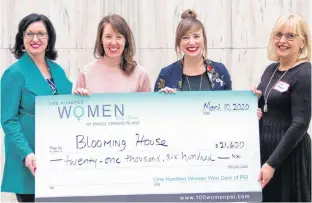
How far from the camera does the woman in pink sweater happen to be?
4.07 meters

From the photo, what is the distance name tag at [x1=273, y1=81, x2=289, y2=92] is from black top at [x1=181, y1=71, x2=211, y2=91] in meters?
0.45

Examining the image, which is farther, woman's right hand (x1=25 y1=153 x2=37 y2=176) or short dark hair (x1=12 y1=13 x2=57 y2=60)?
short dark hair (x1=12 y1=13 x2=57 y2=60)

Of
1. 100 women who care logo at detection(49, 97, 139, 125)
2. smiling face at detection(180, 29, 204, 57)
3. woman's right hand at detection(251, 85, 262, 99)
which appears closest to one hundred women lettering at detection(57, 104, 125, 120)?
100 women who care logo at detection(49, 97, 139, 125)

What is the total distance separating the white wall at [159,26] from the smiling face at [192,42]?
1.48m

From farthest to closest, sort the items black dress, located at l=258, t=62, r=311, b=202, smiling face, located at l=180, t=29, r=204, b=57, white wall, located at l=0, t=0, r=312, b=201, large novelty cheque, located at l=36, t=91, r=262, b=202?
white wall, located at l=0, t=0, r=312, b=201 < smiling face, located at l=180, t=29, r=204, b=57 < large novelty cheque, located at l=36, t=91, r=262, b=202 < black dress, located at l=258, t=62, r=311, b=202

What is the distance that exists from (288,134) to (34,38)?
1.75 meters

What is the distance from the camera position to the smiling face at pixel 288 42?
4.01 metres

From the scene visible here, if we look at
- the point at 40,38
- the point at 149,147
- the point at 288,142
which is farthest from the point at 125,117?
the point at 288,142

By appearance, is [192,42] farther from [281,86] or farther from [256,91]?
[281,86]

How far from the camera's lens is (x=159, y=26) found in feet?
18.3

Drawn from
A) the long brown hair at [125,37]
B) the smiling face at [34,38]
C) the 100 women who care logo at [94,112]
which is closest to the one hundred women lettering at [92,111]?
the 100 women who care logo at [94,112]

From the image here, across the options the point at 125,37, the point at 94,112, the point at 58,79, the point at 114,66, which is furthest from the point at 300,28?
the point at 58,79

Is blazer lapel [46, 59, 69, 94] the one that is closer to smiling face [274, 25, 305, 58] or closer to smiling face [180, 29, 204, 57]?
smiling face [180, 29, 204, 57]

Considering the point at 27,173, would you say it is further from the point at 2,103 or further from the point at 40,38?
the point at 40,38
